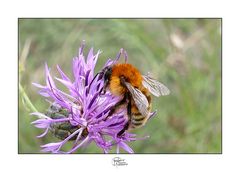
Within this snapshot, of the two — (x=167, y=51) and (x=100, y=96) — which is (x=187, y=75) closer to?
(x=167, y=51)

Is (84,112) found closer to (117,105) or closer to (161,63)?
(117,105)

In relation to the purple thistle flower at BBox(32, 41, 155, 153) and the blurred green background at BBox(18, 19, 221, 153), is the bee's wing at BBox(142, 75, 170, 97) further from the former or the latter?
the blurred green background at BBox(18, 19, 221, 153)

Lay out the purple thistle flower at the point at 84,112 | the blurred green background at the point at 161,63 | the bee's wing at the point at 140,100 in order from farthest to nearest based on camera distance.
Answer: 1. the blurred green background at the point at 161,63
2. the purple thistle flower at the point at 84,112
3. the bee's wing at the point at 140,100

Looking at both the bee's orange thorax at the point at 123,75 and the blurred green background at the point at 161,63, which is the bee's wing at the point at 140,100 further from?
the blurred green background at the point at 161,63

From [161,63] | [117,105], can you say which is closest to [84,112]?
[117,105]

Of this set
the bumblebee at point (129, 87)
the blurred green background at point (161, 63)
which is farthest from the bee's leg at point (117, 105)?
the blurred green background at point (161, 63)
